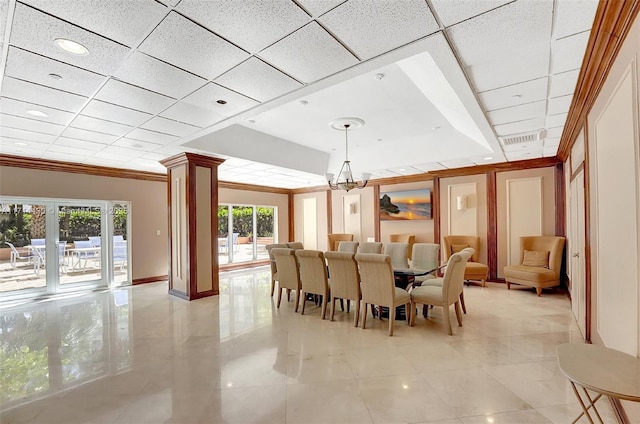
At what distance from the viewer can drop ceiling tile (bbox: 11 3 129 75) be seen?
186cm

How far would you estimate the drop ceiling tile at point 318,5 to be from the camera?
68.4 inches

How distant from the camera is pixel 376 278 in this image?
3.73 metres

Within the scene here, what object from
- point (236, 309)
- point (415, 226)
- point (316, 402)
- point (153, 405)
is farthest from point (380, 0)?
point (415, 226)

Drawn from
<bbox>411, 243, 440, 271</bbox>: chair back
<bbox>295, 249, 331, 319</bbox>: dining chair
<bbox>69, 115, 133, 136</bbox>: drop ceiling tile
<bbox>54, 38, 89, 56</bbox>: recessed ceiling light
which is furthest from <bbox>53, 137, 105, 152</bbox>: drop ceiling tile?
<bbox>411, 243, 440, 271</bbox>: chair back

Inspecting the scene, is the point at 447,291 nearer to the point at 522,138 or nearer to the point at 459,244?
the point at 522,138

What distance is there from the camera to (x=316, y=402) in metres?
2.30

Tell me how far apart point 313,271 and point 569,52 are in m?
3.54

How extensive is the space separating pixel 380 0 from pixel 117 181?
6.79 m

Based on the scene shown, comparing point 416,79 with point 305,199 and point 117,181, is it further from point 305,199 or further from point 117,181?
point 305,199

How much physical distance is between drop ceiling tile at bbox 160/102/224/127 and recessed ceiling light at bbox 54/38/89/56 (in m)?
0.99

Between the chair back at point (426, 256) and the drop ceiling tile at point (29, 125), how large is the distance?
5274 millimetres

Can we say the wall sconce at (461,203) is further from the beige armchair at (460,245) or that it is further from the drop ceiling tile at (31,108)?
the drop ceiling tile at (31,108)

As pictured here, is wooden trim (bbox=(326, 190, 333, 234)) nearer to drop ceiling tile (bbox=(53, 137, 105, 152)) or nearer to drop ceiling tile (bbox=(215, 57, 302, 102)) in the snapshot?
drop ceiling tile (bbox=(53, 137, 105, 152))

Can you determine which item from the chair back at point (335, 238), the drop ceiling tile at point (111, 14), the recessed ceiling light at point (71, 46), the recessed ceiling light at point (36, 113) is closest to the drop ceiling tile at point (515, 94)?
the drop ceiling tile at point (111, 14)
